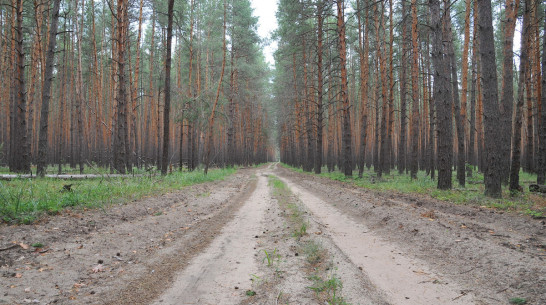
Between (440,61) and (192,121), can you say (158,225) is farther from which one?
(192,121)

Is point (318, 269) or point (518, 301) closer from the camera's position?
point (518, 301)

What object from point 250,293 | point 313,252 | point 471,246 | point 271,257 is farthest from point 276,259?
point 471,246

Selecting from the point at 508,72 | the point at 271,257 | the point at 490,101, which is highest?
the point at 508,72

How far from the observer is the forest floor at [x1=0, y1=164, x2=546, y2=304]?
2.92 m

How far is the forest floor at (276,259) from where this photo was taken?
2.92 meters

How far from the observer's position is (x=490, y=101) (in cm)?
829

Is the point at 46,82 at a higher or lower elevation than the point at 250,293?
higher

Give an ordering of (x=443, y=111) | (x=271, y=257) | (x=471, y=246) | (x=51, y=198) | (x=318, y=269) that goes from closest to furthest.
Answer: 1. (x=318, y=269)
2. (x=471, y=246)
3. (x=271, y=257)
4. (x=51, y=198)
5. (x=443, y=111)

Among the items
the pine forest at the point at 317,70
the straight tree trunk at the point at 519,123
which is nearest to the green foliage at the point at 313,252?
the pine forest at the point at 317,70

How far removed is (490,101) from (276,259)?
26.5ft

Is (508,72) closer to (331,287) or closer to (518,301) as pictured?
(518,301)

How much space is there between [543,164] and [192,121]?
17.0 m

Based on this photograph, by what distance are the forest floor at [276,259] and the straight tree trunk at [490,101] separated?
252 cm

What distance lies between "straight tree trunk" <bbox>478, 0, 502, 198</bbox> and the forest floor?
2520 mm
